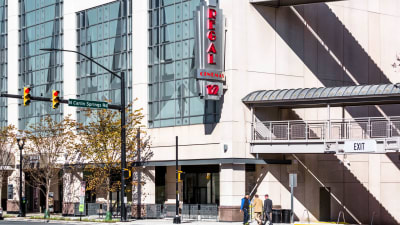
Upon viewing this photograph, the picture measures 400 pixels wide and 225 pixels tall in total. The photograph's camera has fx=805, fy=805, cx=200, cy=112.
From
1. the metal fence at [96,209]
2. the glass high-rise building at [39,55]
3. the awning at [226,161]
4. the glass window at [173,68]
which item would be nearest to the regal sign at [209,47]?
the glass window at [173,68]

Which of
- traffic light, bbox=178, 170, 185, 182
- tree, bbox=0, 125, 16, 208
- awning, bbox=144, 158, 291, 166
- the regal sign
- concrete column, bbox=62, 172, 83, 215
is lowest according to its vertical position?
concrete column, bbox=62, 172, 83, 215

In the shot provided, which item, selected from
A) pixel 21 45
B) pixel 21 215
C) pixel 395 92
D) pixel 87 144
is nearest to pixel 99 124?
pixel 87 144

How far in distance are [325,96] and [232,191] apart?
302 inches

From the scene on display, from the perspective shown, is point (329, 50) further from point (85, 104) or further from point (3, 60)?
point (3, 60)

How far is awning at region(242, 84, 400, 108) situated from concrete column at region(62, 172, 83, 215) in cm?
1663

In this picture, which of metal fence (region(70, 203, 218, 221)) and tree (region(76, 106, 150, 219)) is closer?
metal fence (region(70, 203, 218, 221))

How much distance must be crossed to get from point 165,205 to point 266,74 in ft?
35.2

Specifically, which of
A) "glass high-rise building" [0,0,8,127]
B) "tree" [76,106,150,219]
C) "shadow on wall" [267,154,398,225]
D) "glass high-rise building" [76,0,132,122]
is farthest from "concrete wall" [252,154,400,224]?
"glass high-rise building" [0,0,8,127]

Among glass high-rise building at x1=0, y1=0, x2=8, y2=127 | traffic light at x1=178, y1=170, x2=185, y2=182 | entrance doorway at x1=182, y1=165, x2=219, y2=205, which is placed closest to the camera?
traffic light at x1=178, y1=170, x2=185, y2=182

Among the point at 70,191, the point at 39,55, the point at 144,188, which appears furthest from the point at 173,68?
the point at 39,55

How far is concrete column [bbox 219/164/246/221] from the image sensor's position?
150 ft

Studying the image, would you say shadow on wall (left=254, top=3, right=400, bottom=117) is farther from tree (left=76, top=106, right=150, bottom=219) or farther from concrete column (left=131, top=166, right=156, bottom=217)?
concrete column (left=131, top=166, right=156, bottom=217)

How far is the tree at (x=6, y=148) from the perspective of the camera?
6052 centimetres

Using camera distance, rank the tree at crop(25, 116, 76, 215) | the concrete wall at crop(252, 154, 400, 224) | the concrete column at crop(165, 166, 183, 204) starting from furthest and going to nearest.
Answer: the tree at crop(25, 116, 76, 215) < the concrete column at crop(165, 166, 183, 204) < the concrete wall at crop(252, 154, 400, 224)
